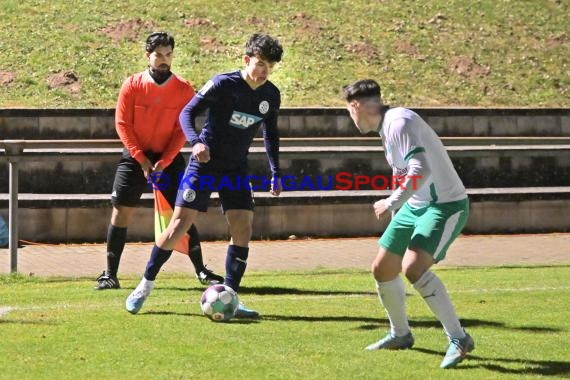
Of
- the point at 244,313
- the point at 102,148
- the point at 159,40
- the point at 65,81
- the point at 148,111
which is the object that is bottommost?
the point at 244,313

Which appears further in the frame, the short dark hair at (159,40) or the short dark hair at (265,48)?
the short dark hair at (159,40)

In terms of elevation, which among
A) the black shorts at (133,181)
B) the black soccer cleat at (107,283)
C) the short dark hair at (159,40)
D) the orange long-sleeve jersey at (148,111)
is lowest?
the black soccer cleat at (107,283)

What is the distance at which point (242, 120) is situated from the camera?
925 cm

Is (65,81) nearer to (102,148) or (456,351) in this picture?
(102,148)

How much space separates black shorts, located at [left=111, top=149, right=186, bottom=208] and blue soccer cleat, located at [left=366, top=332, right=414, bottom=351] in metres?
3.65

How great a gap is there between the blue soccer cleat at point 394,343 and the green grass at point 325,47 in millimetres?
13026

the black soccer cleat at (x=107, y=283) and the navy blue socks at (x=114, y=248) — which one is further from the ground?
the navy blue socks at (x=114, y=248)

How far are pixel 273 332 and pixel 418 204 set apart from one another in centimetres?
156

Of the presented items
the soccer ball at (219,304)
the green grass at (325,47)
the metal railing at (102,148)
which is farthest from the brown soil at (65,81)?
the soccer ball at (219,304)

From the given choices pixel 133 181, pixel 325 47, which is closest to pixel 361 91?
pixel 133 181

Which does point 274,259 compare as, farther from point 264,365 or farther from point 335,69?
point 335,69

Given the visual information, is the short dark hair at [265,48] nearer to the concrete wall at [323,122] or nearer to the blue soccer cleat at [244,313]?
the blue soccer cleat at [244,313]

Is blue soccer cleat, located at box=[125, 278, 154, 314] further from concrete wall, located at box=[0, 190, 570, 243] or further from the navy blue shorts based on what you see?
concrete wall, located at box=[0, 190, 570, 243]

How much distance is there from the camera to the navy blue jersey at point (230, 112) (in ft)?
29.9
